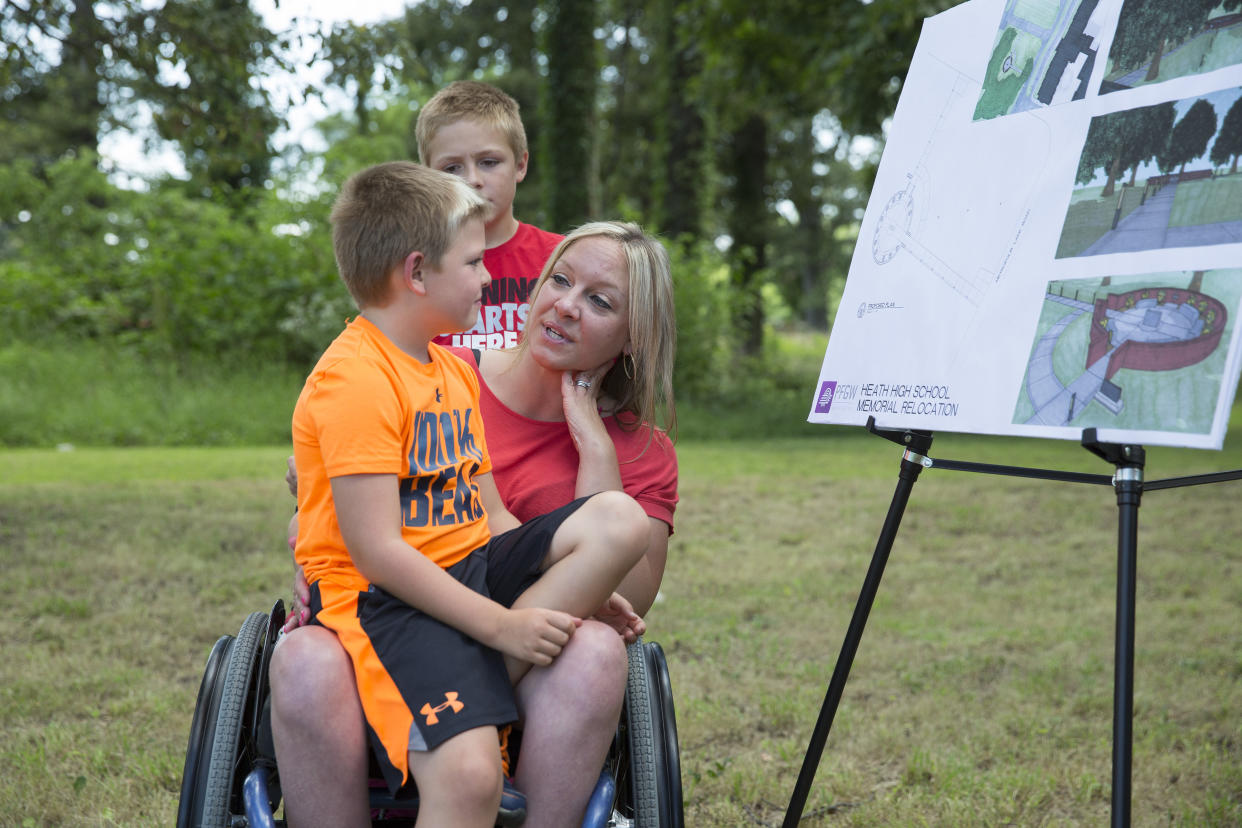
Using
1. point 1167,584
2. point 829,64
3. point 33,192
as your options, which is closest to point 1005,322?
point 1167,584

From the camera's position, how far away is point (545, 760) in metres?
1.67

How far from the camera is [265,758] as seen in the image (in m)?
1.77

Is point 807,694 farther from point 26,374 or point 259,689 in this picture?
point 26,374

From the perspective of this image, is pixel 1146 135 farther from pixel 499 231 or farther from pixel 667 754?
pixel 499 231

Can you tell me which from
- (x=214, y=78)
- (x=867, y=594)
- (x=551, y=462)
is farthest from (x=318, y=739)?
(x=214, y=78)

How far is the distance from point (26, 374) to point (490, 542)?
9480mm

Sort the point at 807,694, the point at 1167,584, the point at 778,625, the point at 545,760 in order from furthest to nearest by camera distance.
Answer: the point at 1167,584 → the point at 778,625 → the point at 807,694 → the point at 545,760

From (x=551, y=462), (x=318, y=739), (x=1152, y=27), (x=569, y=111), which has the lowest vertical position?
(x=318, y=739)

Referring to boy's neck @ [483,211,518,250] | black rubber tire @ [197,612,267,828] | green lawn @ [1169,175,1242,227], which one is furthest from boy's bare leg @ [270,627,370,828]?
green lawn @ [1169,175,1242,227]

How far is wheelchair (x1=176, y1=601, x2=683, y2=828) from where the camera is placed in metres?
1.69

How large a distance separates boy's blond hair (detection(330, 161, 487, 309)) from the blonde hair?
1.39 ft

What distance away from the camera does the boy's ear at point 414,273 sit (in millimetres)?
1770

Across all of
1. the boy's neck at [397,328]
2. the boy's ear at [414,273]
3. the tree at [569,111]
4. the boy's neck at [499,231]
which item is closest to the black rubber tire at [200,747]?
the boy's neck at [397,328]

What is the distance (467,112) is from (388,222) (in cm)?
94
